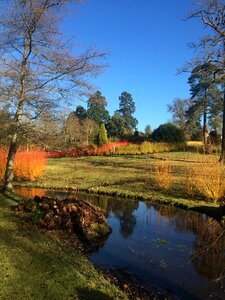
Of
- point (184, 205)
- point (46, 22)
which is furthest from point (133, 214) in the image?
point (46, 22)

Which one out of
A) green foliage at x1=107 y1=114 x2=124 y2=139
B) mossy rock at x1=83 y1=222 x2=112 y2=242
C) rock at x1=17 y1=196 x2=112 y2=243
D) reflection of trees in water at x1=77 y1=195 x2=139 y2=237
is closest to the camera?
rock at x1=17 y1=196 x2=112 y2=243

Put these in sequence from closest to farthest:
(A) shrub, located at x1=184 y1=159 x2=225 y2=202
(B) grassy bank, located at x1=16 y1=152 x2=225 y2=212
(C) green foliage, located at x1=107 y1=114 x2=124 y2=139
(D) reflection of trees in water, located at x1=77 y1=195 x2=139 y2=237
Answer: (D) reflection of trees in water, located at x1=77 y1=195 x2=139 y2=237 < (A) shrub, located at x1=184 y1=159 x2=225 y2=202 < (B) grassy bank, located at x1=16 y1=152 x2=225 y2=212 < (C) green foliage, located at x1=107 y1=114 x2=124 y2=139

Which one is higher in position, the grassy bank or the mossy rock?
the grassy bank

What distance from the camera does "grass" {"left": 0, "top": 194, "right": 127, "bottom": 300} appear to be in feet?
14.6

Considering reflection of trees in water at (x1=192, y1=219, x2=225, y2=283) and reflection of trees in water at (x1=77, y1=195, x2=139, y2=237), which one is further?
reflection of trees in water at (x1=77, y1=195, x2=139, y2=237)

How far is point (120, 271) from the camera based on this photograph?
6000mm

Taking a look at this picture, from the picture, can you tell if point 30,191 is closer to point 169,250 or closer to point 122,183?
point 122,183

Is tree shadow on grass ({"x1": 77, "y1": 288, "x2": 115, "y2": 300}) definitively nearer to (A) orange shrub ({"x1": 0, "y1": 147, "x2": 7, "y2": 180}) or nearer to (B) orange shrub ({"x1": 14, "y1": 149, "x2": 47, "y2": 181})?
(A) orange shrub ({"x1": 0, "y1": 147, "x2": 7, "y2": 180})

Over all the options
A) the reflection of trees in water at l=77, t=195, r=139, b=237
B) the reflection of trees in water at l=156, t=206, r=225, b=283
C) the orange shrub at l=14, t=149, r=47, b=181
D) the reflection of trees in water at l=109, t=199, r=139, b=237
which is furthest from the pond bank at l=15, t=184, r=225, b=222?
the orange shrub at l=14, t=149, r=47, b=181

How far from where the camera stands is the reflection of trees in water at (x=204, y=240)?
20.6 ft

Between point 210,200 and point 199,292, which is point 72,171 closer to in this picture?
point 210,200

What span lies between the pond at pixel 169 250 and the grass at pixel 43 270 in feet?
2.53

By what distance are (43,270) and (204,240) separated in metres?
4.22

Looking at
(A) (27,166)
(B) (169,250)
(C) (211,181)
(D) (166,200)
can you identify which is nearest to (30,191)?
(A) (27,166)
